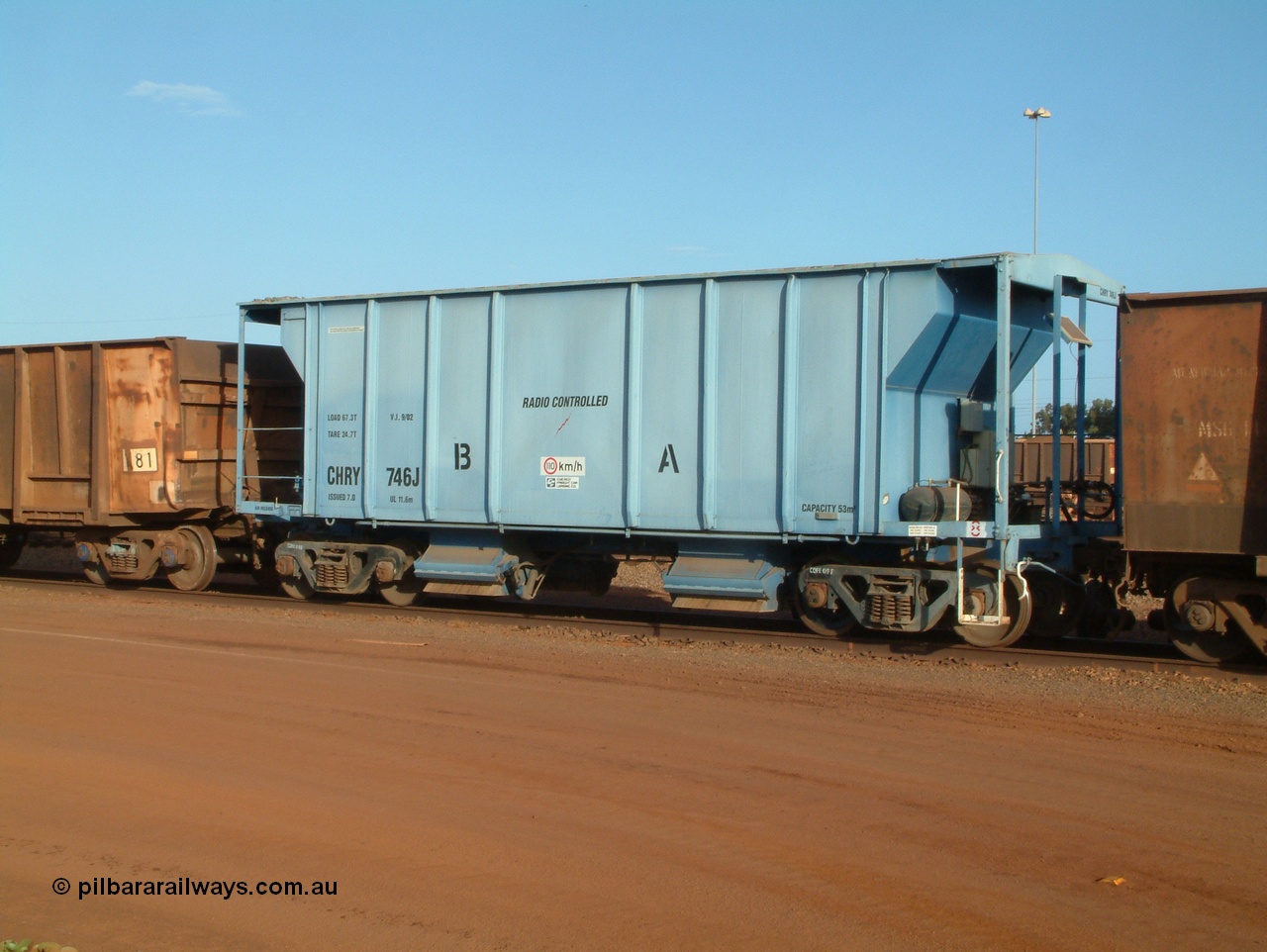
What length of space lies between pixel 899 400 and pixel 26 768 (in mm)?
8047

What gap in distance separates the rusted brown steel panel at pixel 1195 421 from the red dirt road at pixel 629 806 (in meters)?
1.53

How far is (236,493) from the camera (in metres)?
14.7

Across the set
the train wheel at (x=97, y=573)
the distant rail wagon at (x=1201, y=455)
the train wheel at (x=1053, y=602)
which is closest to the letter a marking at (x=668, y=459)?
the train wheel at (x=1053, y=602)

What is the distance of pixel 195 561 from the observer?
15664mm

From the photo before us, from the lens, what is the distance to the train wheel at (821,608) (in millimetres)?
11484

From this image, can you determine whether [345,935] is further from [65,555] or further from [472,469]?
[65,555]

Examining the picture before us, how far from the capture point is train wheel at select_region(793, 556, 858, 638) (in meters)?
11.5

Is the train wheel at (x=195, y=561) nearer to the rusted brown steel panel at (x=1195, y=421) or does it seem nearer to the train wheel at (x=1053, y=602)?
the train wheel at (x=1053, y=602)

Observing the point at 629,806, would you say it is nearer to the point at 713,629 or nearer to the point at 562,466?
the point at 713,629

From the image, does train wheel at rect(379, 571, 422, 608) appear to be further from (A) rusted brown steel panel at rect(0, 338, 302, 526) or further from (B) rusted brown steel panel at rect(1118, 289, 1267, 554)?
(B) rusted brown steel panel at rect(1118, 289, 1267, 554)

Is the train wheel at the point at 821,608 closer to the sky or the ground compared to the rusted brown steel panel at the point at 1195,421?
closer to the ground

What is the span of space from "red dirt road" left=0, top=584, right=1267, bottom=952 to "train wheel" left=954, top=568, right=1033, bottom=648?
137 centimetres

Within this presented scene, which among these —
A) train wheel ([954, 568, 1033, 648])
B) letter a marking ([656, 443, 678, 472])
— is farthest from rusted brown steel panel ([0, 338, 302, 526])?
train wheel ([954, 568, 1033, 648])

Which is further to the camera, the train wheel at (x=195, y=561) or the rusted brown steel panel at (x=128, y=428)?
the train wheel at (x=195, y=561)
